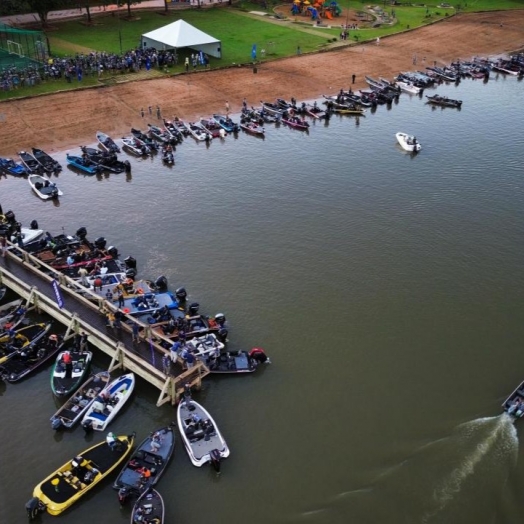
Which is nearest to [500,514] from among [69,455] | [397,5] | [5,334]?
[69,455]

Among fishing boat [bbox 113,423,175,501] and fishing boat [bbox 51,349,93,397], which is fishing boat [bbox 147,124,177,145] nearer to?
fishing boat [bbox 51,349,93,397]

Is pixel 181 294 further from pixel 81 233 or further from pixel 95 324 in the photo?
pixel 81 233

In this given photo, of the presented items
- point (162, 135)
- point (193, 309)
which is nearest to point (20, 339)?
point (193, 309)

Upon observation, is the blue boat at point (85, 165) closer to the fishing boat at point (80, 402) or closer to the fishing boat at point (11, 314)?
the fishing boat at point (11, 314)

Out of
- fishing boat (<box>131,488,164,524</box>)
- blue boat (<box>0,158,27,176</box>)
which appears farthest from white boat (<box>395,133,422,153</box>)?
fishing boat (<box>131,488,164,524</box>)

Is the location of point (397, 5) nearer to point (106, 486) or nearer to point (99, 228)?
point (99, 228)
